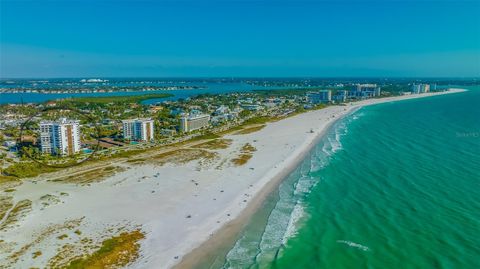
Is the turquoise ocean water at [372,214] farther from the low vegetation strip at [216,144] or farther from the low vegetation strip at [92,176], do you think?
the low vegetation strip at [92,176]

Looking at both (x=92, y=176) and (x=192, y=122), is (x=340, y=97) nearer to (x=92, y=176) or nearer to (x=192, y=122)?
(x=192, y=122)

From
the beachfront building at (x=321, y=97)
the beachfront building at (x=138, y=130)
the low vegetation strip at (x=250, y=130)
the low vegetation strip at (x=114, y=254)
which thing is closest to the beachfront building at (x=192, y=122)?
the beachfront building at (x=138, y=130)

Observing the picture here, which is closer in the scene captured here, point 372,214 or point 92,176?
point 372,214

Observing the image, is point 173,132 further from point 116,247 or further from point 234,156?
point 116,247

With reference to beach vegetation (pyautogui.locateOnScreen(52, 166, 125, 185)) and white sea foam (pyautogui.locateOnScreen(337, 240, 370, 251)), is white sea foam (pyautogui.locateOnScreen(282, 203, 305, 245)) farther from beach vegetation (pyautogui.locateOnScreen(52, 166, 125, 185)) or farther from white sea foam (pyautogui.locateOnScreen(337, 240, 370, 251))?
beach vegetation (pyautogui.locateOnScreen(52, 166, 125, 185))

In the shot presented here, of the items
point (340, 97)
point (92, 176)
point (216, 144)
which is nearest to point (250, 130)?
point (216, 144)

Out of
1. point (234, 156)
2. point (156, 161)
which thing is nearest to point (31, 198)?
point (156, 161)
